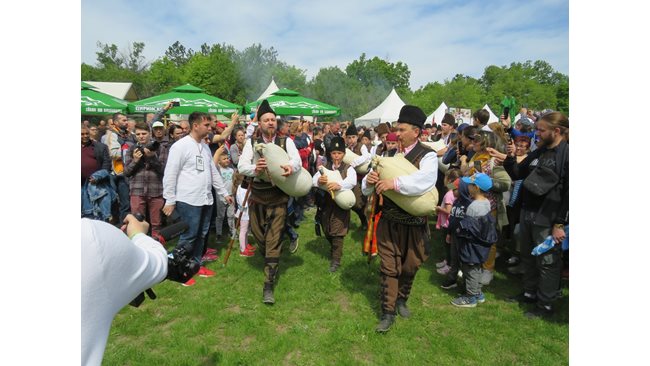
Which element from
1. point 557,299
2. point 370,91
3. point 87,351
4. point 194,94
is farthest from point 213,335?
point 370,91

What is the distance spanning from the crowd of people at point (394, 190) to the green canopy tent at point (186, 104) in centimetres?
570

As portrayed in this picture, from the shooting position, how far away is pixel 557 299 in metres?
4.67

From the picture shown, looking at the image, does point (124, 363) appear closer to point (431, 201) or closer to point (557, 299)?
point (431, 201)

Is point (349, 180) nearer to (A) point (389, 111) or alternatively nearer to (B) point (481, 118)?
(B) point (481, 118)

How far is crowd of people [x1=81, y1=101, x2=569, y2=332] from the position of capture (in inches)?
157

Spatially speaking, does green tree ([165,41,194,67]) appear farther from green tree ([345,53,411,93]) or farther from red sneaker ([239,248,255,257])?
red sneaker ([239,248,255,257])

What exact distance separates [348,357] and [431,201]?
178cm

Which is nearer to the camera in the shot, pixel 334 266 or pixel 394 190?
pixel 394 190

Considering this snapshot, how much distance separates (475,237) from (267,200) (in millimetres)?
2757

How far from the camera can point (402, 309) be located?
14.3 ft

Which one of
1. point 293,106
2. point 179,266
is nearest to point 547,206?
point 179,266

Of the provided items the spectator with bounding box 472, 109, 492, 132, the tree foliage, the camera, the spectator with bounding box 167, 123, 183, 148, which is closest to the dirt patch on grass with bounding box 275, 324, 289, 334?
the camera

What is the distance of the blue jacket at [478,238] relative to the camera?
446 cm

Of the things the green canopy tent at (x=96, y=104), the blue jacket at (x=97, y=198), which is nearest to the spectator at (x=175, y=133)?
the blue jacket at (x=97, y=198)
